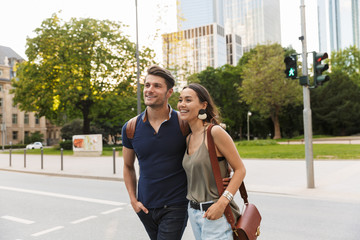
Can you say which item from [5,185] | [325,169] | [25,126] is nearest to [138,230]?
[5,185]

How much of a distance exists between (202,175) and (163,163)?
1.15 ft

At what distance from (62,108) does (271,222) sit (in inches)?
989

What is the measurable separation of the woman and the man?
13 cm

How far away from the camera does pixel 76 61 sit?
26000mm

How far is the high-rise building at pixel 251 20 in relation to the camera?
152375 mm

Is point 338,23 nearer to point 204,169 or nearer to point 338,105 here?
point 338,105

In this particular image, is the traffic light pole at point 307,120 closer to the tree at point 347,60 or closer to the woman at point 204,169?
A: the woman at point 204,169

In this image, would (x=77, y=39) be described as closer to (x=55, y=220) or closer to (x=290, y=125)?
(x=55, y=220)

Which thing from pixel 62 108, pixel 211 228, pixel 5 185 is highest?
pixel 62 108

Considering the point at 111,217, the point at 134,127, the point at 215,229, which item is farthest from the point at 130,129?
the point at 111,217

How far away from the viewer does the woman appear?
223cm

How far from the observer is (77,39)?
26.8m

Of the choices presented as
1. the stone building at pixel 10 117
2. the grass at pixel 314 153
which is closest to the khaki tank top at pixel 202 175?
the grass at pixel 314 153

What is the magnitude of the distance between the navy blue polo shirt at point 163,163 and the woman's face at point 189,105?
183 millimetres
